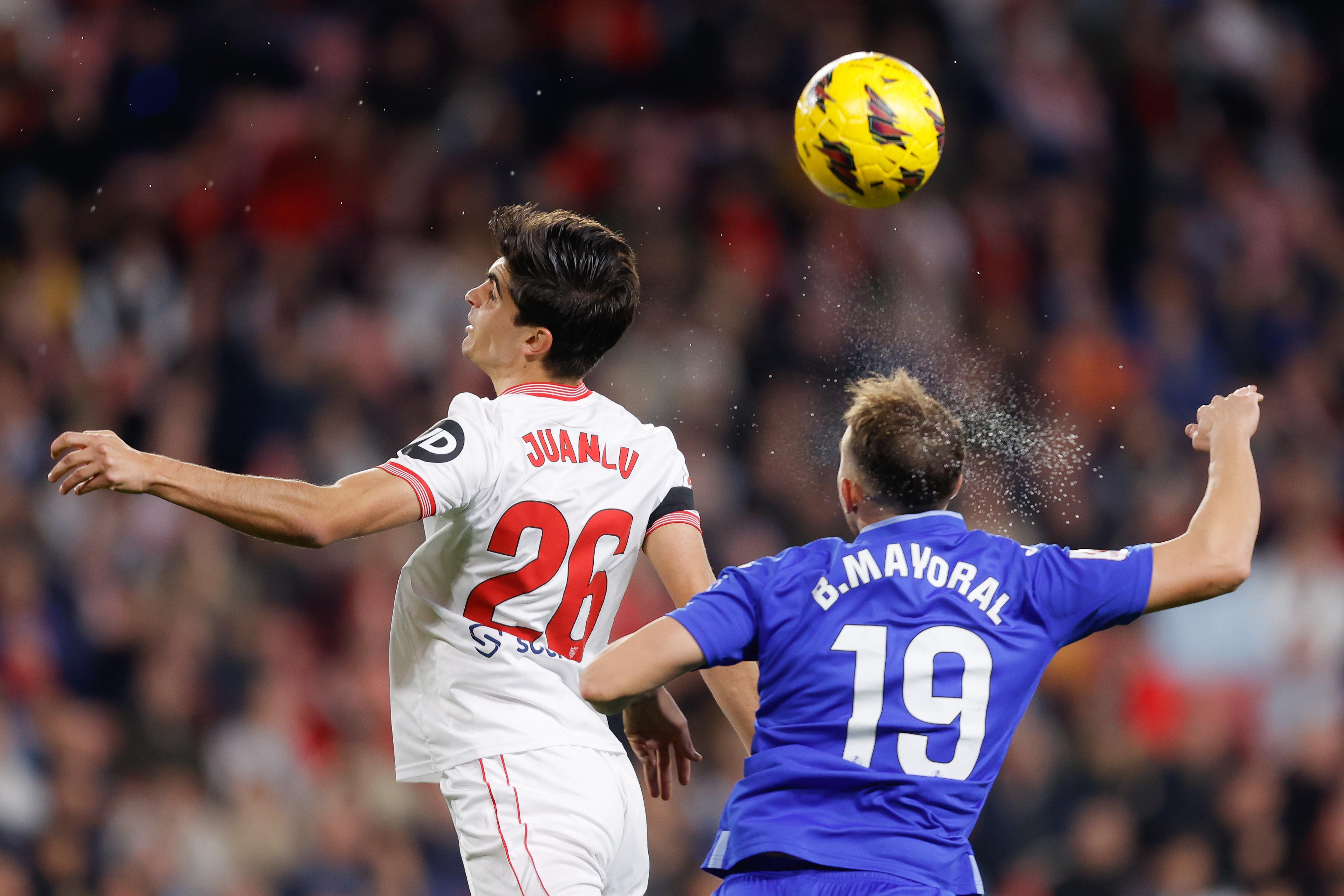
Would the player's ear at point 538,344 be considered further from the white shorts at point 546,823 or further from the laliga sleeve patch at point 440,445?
the white shorts at point 546,823

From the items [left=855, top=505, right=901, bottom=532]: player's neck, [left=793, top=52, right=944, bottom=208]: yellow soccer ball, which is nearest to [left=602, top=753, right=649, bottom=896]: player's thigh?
[left=855, top=505, right=901, bottom=532]: player's neck

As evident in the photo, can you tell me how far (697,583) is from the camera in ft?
11.5

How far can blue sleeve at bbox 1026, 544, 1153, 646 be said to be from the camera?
9.53 ft

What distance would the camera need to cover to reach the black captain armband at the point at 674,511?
139 inches

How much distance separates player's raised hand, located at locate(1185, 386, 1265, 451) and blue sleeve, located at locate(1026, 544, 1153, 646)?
371mm

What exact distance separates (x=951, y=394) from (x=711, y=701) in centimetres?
246

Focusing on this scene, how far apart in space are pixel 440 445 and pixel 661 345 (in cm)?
520

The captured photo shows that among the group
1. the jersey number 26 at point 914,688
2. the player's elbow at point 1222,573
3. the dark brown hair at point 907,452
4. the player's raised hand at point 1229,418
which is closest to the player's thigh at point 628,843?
the jersey number 26 at point 914,688

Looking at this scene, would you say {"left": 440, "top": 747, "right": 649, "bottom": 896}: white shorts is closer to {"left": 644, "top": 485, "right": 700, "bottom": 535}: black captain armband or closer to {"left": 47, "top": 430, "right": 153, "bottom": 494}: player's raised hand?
{"left": 644, "top": 485, "right": 700, "bottom": 535}: black captain armband

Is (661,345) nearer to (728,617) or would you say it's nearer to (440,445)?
(440,445)

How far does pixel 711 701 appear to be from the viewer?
729cm

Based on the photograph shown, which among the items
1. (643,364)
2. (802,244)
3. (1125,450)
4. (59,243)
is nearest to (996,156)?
(802,244)

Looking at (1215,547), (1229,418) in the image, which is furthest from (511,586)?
(1229,418)

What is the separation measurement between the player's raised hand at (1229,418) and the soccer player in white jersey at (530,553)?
3.95 ft
